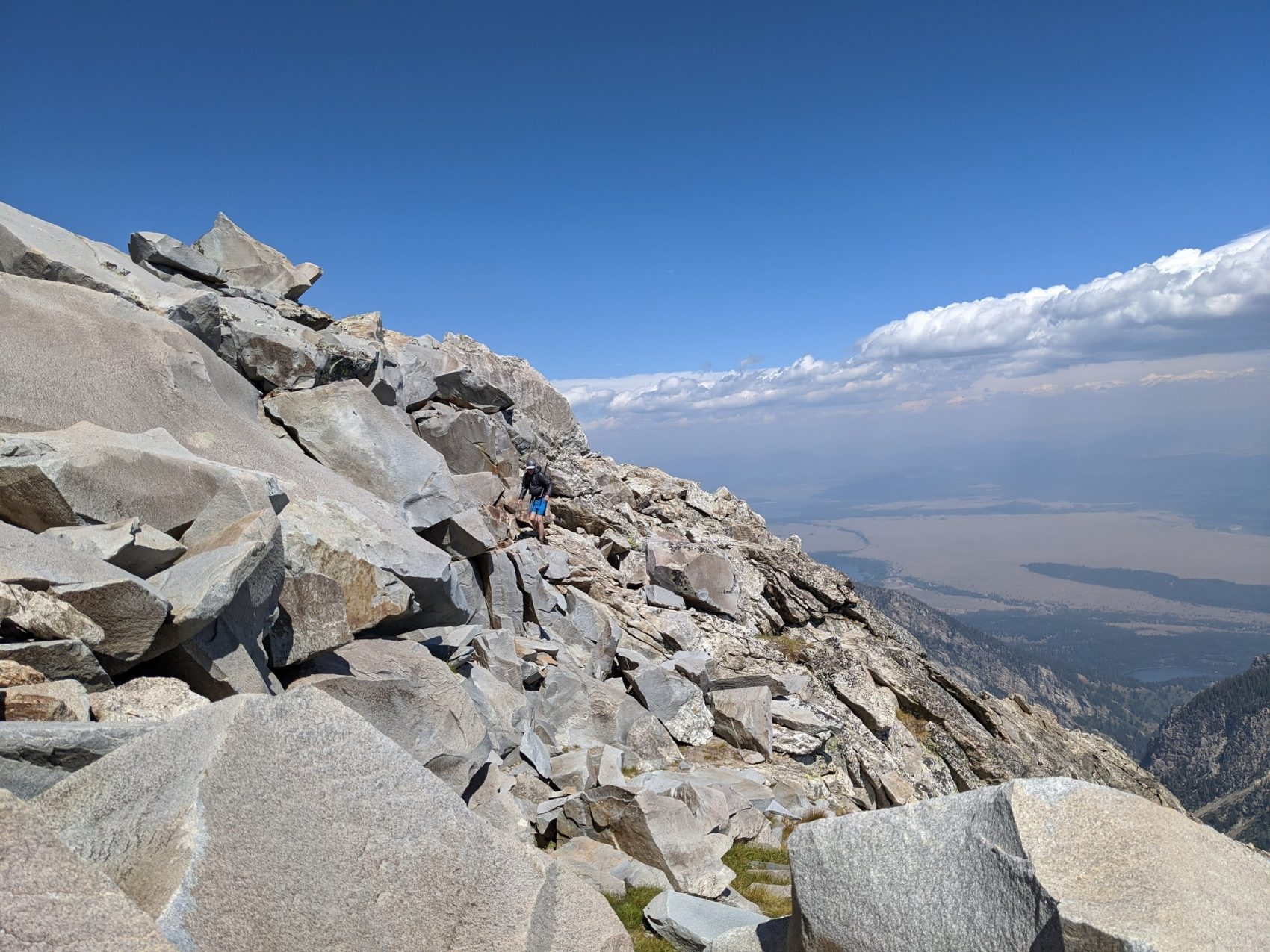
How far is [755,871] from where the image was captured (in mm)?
15953

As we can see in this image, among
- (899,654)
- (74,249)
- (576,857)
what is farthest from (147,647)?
(899,654)

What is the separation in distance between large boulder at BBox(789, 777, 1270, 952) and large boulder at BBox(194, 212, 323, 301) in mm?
39200

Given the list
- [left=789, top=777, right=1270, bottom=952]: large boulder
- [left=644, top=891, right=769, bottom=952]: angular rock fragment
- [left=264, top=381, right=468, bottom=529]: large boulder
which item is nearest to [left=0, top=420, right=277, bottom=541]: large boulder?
[left=264, top=381, right=468, bottom=529]: large boulder

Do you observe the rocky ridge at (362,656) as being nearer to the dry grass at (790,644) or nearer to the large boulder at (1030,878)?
the dry grass at (790,644)

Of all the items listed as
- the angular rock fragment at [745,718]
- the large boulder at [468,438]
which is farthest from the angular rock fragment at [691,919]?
the large boulder at [468,438]

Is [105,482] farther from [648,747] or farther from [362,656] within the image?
[648,747]

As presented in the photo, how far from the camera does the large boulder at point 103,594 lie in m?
9.00

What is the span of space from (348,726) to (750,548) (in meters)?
40.2

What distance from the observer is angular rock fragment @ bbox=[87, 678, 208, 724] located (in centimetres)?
844

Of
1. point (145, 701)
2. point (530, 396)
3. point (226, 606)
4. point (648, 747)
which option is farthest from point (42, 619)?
point (530, 396)

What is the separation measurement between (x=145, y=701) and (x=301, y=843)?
3918 millimetres

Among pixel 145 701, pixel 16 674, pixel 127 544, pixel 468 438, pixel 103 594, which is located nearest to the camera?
pixel 16 674

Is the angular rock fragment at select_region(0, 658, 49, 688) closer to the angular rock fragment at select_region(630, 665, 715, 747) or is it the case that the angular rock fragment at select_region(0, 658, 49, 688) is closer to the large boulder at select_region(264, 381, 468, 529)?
the large boulder at select_region(264, 381, 468, 529)

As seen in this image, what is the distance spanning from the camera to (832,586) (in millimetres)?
44625
